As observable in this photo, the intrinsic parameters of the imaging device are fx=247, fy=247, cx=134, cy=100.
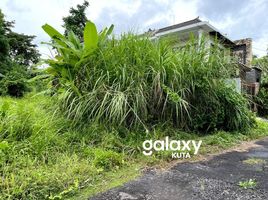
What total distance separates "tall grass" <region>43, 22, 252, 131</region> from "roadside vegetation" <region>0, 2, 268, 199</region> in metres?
0.02

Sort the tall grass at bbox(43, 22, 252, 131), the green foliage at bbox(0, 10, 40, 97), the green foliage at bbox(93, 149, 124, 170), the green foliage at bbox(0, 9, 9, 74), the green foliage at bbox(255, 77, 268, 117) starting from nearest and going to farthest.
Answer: the green foliage at bbox(93, 149, 124, 170), the tall grass at bbox(43, 22, 252, 131), the green foliage at bbox(0, 10, 40, 97), the green foliage at bbox(0, 9, 9, 74), the green foliage at bbox(255, 77, 268, 117)

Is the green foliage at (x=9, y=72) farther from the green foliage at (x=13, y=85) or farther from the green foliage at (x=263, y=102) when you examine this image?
the green foliage at (x=263, y=102)

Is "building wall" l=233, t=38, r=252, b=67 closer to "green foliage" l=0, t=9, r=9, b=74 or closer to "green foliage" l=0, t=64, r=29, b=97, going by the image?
"green foliage" l=0, t=64, r=29, b=97

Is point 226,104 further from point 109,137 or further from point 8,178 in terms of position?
point 8,178

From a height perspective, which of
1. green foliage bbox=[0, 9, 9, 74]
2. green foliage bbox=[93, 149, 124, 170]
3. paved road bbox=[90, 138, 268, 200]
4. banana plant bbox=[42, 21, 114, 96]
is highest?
green foliage bbox=[0, 9, 9, 74]

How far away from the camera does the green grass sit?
2.22 meters

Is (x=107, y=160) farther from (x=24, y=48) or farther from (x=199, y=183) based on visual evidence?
(x=24, y=48)

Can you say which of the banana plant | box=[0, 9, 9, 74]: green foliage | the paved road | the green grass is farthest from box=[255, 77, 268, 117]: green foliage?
box=[0, 9, 9, 74]: green foliage

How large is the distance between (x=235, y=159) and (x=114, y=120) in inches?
71.5

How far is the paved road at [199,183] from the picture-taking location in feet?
7.17

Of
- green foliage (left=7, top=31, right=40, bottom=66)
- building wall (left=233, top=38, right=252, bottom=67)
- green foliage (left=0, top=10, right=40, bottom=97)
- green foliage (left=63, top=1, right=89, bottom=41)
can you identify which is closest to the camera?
green foliage (left=0, top=10, right=40, bottom=97)

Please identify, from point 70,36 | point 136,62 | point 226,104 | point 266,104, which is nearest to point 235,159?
point 226,104

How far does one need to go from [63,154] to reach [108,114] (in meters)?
1.04

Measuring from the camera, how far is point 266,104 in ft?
36.8
